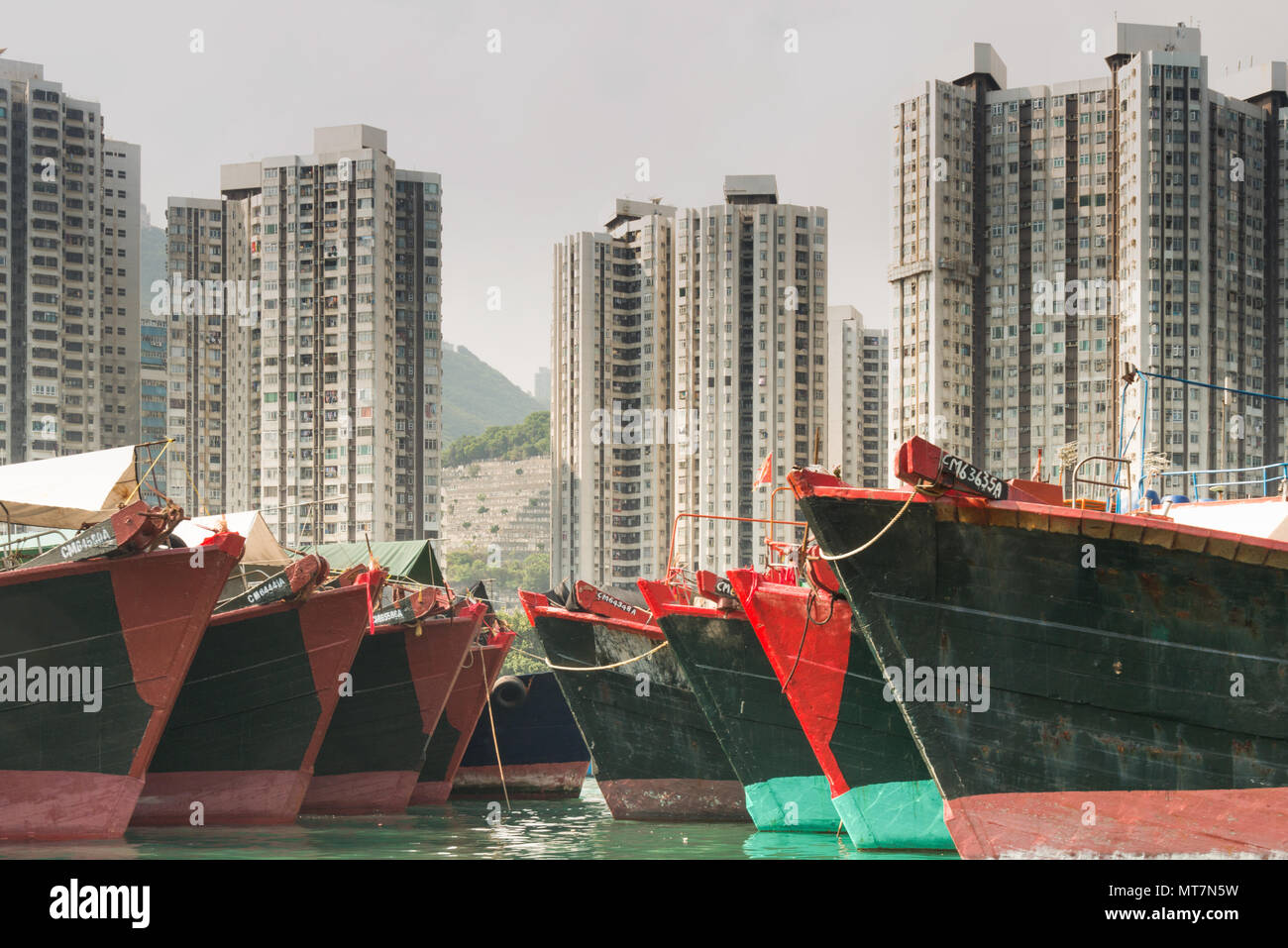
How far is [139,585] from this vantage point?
17.1 m

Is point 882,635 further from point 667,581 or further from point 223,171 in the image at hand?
point 223,171

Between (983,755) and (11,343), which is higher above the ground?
(11,343)

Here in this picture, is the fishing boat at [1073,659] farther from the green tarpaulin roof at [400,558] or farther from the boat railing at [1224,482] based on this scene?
the green tarpaulin roof at [400,558]

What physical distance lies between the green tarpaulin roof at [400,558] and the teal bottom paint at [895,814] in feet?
55.8

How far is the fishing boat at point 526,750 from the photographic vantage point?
1230 inches

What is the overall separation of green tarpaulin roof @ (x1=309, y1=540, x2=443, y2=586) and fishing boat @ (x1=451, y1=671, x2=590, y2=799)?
4.01 m

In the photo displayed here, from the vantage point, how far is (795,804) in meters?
20.8

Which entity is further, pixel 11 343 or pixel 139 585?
pixel 11 343

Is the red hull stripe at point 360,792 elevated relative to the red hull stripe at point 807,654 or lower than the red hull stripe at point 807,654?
lower

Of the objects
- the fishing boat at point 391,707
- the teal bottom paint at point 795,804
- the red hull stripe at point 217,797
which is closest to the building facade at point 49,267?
the fishing boat at point 391,707

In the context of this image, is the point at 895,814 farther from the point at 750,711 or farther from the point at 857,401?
the point at 857,401

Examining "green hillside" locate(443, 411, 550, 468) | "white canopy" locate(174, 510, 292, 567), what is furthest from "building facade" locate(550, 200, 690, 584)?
"green hillside" locate(443, 411, 550, 468)
